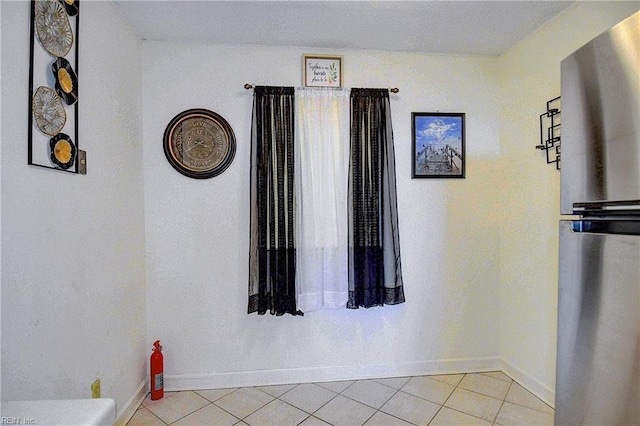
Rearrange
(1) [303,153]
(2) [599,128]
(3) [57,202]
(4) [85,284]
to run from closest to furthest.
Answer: (2) [599,128] → (3) [57,202] → (4) [85,284] → (1) [303,153]

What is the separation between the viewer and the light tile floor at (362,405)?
1786 mm

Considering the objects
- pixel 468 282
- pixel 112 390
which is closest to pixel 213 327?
pixel 112 390

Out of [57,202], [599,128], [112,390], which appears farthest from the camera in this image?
[112,390]

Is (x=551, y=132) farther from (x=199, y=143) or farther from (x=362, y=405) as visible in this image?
(x=199, y=143)

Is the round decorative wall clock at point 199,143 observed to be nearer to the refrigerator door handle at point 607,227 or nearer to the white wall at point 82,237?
the white wall at point 82,237

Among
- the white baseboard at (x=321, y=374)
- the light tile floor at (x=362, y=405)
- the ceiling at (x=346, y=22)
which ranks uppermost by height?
the ceiling at (x=346, y=22)

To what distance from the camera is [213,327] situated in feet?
7.06

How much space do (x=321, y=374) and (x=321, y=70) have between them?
2.13 m

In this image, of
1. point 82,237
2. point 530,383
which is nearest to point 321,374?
point 530,383

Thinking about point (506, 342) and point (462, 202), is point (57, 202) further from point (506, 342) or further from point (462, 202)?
point (506, 342)

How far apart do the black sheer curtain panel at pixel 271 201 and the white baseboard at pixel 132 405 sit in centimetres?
84

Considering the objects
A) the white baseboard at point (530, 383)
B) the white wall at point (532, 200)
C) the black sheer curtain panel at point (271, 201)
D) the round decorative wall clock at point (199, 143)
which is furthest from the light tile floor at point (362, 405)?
the round decorative wall clock at point (199, 143)

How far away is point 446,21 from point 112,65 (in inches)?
76.7

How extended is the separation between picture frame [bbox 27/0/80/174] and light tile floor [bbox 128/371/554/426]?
149 cm
